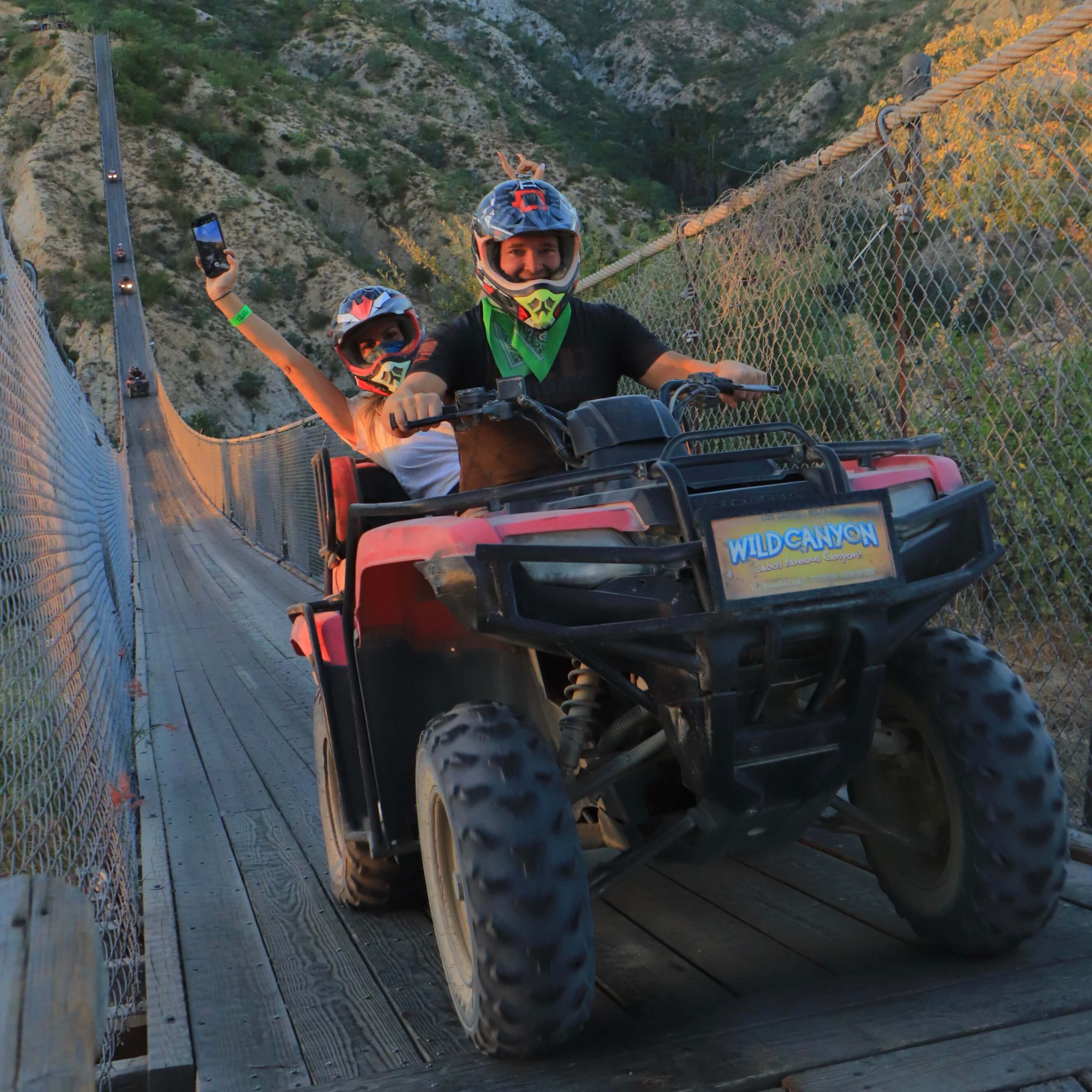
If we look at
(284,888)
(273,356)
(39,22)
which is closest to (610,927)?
(284,888)

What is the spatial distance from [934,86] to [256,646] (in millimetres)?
6895

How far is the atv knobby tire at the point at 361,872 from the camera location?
10.9ft

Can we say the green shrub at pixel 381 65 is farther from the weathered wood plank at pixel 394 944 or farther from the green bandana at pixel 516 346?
the green bandana at pixel 516 346

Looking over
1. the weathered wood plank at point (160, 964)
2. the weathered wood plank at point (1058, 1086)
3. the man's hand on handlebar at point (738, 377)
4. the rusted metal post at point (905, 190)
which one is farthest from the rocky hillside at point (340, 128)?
the weathered wood plank at point (1058, 1086)

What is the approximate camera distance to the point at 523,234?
2.96 m

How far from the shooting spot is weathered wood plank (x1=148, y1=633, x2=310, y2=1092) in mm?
2527

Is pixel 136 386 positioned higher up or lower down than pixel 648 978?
higher up

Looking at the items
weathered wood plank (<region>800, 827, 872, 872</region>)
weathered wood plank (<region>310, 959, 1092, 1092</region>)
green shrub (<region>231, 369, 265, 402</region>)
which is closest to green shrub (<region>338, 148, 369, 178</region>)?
green shrub (<region>231, 369, 265, 402</region>)

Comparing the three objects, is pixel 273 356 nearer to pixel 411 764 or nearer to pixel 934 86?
pixel 411 764

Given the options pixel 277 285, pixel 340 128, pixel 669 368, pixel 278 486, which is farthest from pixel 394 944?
pixel 340 128

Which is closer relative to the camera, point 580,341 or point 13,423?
point 580,341

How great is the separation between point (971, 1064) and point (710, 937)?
88 cm

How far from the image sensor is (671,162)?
7938 centimetres

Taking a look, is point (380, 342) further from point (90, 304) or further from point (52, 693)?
point (90, 304)
